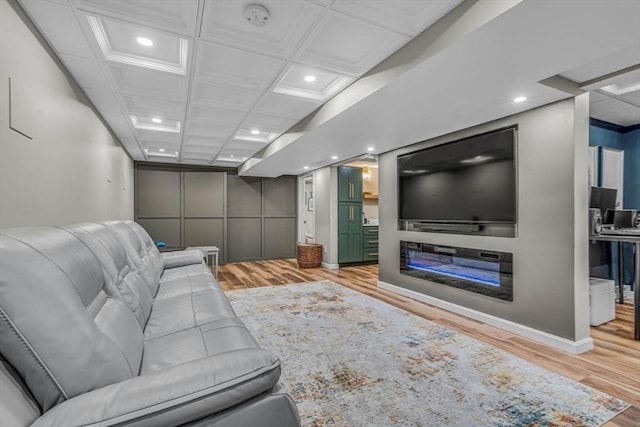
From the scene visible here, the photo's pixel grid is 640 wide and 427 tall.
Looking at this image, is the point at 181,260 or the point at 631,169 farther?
the point at 631,169

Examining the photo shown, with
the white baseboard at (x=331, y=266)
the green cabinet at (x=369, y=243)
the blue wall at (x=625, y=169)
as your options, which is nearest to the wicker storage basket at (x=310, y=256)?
the white baseboard at (x=331, y=266)

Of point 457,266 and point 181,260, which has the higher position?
point 181,260

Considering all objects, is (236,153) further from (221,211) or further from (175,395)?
(175,395)

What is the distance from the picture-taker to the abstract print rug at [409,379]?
1660 millimetres

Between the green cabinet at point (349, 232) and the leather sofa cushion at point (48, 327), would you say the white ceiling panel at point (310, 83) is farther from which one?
the green cabinet at point (349, 232)

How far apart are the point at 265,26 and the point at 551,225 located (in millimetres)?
2793

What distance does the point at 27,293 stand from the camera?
0.74 metres

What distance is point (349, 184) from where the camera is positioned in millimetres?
6539

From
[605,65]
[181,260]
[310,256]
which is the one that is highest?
[605,65]

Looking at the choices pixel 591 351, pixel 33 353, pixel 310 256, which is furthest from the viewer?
pixel 310 256

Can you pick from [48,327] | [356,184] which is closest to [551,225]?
[48,327]

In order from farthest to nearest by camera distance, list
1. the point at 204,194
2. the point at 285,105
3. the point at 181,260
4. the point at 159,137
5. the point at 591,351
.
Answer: the point at 204,194 → the point at 159,137 → the point at 181,260 → the point at 285,105 → the point at 591,351

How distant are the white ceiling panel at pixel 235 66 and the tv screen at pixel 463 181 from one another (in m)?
2.26

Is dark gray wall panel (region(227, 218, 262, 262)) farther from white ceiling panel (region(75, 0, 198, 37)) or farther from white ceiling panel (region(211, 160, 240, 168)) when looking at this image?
white ceiling panel (region(75, 0, 198, 37))
